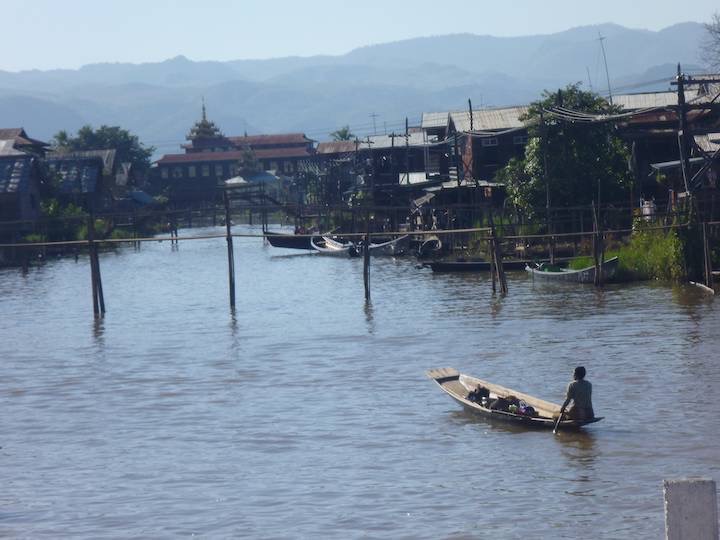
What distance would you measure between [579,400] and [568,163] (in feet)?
86.8

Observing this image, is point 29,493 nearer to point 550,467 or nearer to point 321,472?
point 321,472

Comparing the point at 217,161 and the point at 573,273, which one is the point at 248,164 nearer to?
the point at 217,161

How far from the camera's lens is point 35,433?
1977 cm

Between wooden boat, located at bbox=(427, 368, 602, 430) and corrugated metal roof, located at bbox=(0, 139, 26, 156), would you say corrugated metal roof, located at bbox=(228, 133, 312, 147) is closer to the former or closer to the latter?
corrugated metal roof, located at bbox=(0, 139, 26, 156)

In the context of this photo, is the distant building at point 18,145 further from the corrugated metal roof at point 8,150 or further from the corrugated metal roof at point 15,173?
the corrugated metal roof at point 15,173

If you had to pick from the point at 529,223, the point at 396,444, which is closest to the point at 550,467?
the point at 396,444

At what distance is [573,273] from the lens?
36750mm

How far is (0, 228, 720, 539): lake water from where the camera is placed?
14195mm

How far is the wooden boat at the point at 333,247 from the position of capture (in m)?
58.7

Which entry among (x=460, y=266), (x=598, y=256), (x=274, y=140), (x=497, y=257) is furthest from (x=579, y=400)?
(x=274, y=140)

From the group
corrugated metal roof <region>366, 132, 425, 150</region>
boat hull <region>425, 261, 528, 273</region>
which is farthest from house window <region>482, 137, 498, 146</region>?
corrugated metal roof <region>366, 132, 425, 150</region>

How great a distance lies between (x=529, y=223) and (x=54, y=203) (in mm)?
32226

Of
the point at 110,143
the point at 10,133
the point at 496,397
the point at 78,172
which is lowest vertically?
the point at 496,397

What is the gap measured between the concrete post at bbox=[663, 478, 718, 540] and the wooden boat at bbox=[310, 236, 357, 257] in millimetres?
51022
